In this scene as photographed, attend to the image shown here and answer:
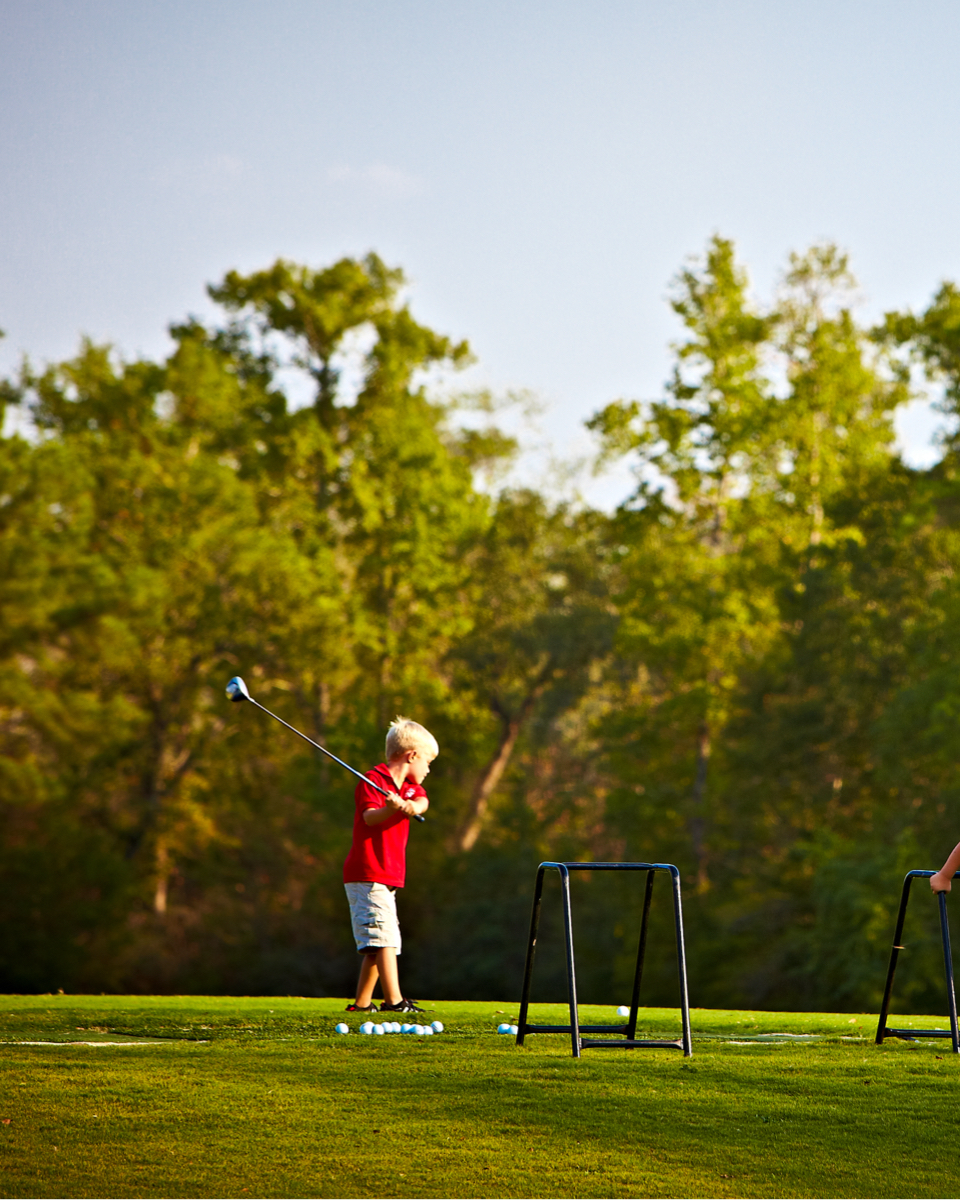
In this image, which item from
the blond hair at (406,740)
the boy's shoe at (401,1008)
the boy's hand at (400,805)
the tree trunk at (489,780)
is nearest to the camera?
the boy's hand at (400,805)

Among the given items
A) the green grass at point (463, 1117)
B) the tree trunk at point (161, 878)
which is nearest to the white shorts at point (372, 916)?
the green grass at point (463, 1117)

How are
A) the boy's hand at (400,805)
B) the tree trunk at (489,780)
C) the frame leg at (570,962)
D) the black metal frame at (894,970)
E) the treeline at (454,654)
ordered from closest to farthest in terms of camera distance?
the frame leg at (570,962) < the black metal frame at (894,970) < the boy's hand at (400,805) < the treeline at (454,654) < the tree trunk at (489,780)

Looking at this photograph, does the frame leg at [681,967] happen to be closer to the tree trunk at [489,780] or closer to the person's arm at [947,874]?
the person's arm at [947,874]

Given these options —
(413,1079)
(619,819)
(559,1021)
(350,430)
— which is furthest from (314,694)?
(413,1079)

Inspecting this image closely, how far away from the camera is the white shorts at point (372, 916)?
9438mm

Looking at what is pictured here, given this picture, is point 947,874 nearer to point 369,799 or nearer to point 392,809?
point 392,809

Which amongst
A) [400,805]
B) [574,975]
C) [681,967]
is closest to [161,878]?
[400,805]

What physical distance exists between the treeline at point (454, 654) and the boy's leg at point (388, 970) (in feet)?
71.7

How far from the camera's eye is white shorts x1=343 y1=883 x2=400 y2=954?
9.44 metres

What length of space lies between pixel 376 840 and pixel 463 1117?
3.14 metres

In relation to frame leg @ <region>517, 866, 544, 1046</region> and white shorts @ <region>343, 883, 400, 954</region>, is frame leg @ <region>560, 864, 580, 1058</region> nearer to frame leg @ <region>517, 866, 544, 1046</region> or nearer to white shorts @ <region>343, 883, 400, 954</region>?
frame leg @ <region>517, 866, 544, 1046</region>

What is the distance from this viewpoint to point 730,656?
1484 inches

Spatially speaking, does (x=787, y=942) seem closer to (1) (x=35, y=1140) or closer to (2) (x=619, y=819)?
(2) (x=619, y=819)

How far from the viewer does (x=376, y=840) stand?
959cm
